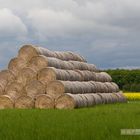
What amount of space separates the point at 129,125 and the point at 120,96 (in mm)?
15155

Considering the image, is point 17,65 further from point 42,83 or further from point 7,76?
point 42,83

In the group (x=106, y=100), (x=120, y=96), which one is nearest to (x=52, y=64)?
(x=106, y=100)

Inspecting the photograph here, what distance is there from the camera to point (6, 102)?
1858cm

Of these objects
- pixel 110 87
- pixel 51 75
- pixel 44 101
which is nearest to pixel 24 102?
pixel 44 101

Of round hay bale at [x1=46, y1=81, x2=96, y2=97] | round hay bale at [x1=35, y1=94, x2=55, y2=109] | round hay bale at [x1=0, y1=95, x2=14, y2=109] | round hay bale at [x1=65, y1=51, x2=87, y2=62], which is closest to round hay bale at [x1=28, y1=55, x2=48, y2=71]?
round hay bale at [x1=46, y1=81, x2=96, y2=97]

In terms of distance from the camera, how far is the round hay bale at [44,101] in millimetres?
17797

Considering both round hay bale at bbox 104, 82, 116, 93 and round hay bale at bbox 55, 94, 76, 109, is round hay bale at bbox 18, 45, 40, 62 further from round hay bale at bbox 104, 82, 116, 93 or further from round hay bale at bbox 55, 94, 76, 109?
round hay bale at bbox 104, 82, 116, 93

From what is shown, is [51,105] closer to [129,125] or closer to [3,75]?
[3,75]

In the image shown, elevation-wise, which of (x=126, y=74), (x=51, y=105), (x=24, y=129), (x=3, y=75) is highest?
(x=126, y=74)

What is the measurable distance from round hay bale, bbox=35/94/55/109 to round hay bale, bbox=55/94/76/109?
0.25 m

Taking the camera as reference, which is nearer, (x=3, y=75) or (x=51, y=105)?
(x=51, y=105)

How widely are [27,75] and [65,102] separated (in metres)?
2.14

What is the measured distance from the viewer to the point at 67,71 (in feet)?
64.2

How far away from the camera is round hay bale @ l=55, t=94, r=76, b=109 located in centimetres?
1736
